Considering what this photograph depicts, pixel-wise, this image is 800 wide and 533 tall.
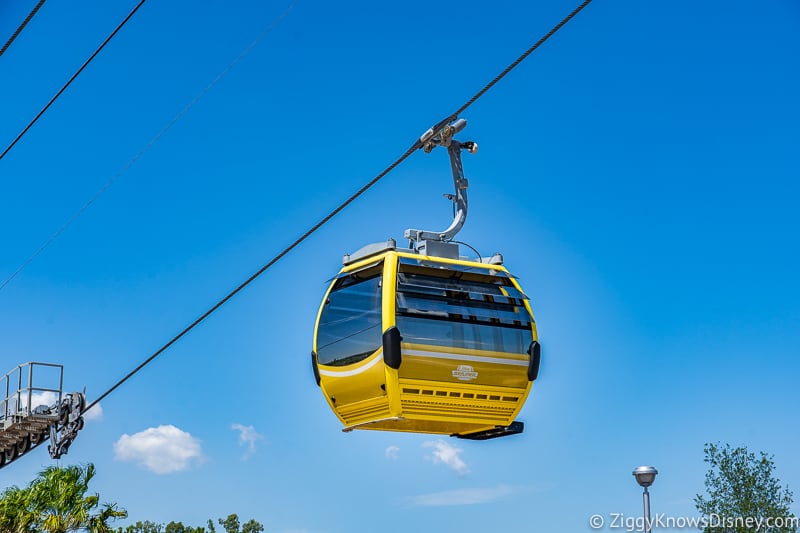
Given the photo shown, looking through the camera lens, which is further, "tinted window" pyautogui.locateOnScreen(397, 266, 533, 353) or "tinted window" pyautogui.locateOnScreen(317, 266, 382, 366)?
"tinted window" pyautogui.locateOnScreen(317, 266, 382, 366)

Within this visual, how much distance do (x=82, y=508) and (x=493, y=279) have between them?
21.3 meters

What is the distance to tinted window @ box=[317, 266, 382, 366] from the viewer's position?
11.3 metres

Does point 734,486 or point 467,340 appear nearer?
point 467,340

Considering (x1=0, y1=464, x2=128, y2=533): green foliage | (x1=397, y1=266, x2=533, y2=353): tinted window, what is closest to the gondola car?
(x1=397, y1=266, x2=533, y2=353): tinted window

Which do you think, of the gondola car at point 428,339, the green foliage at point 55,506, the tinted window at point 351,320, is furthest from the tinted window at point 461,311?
the green foliage at point 55,506

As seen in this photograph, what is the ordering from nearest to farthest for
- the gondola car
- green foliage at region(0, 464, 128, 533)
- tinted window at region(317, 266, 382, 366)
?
the gondola car < tinted window at region(317, 266, 382, 366) < green foliage at region(0, 464, 128, 533)

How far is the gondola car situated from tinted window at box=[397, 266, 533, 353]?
0.04 ft

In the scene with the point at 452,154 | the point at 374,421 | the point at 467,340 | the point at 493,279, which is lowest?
the point at 374,421

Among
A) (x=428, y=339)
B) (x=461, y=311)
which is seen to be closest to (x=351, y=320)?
(x=428, y=339)

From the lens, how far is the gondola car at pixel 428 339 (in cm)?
1115

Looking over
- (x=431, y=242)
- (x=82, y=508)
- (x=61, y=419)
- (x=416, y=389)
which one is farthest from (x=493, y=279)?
(x=82, y=508)

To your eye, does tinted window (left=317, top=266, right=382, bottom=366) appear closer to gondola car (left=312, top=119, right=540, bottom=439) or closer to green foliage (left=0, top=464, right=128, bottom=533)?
gondola car (left=312, top=119, right=540, bottom=439)

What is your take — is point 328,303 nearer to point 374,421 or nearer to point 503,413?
point 374,421

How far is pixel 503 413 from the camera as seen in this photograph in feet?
39.6
